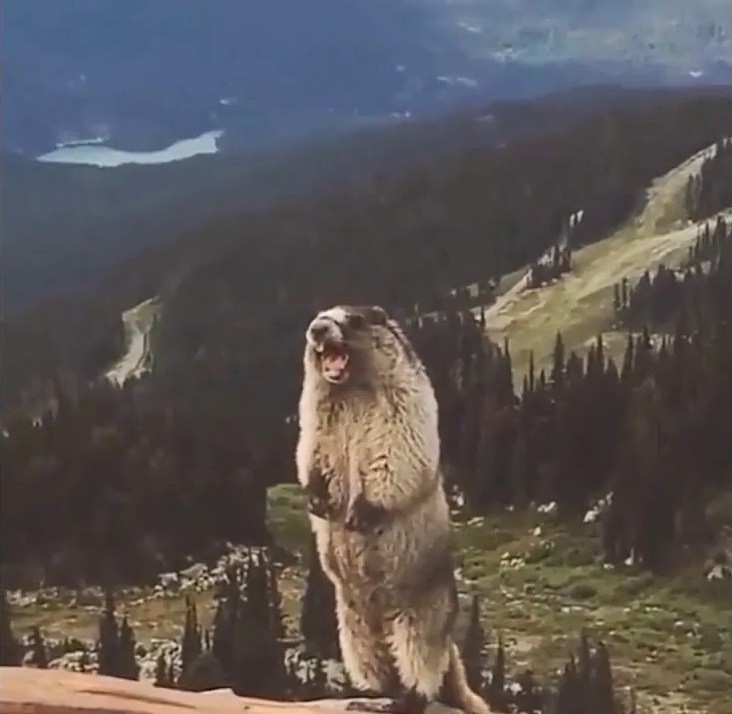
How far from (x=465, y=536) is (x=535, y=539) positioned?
122mm

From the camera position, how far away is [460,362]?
2666mm

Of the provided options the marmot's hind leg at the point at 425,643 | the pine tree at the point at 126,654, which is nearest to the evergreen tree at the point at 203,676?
the pine tree at the point at 126,654

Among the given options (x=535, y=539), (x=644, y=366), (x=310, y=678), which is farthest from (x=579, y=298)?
(x=310, y=678)

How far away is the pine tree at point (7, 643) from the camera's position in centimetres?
292

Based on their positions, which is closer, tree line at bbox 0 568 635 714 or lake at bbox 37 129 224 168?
tree line at bbox 0 568 635 714

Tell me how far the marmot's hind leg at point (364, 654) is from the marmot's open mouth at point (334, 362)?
379mm

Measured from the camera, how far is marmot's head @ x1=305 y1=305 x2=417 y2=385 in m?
2.60

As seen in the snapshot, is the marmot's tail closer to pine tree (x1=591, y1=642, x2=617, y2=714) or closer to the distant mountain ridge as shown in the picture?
pine tree (x1=591, y1=642, x2=617, y2=714)

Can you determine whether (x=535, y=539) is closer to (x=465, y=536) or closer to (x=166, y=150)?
(x=465, y=536)

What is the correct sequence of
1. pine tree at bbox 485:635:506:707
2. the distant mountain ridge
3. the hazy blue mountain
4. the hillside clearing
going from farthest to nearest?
the distant mountain ridge
the hazy blue mountain
pine tree at bbox 485:635:506:707
the hillside clearing

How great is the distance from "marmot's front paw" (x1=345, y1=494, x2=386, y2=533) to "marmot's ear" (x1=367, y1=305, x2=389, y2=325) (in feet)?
1.00

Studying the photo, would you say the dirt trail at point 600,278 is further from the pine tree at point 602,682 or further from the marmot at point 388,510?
the pine tree at point 602,682

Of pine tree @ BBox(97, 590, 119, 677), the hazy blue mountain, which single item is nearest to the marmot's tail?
pine tree @ BBox(97, 590, 119, 677)

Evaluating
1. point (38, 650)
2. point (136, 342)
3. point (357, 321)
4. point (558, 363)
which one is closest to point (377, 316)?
point (357, 321)
